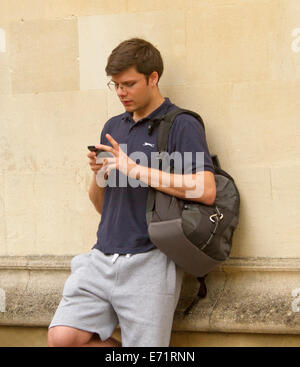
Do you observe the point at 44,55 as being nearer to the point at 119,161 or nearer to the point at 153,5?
the point at 153,5

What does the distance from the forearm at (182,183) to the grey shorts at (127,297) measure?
1.09 ft

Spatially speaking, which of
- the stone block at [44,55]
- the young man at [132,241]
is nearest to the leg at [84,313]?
the young man at [132,241]

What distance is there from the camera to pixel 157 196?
318 cm

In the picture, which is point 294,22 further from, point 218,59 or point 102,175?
point 102,175

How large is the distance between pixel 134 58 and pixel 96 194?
809 millimetres

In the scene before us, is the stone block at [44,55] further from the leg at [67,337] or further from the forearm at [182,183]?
the leg at [67,337]

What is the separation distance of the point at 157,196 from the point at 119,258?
1.19 feet

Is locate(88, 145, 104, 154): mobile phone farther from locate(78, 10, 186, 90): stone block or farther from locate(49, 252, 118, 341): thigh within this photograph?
locate(78, 10, 186, 90): stone block

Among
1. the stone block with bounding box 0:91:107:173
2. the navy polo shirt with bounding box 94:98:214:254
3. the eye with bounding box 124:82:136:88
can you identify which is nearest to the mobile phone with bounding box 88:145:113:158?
the navy polo shirt with bounding box 94:98:214:254

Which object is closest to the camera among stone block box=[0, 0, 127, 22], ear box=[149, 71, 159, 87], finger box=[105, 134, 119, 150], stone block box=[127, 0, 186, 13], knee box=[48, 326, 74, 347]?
finger box=[105, 134, 119, 150]

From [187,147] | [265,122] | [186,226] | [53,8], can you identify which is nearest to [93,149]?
[187,147]

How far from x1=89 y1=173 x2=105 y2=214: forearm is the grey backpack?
1.37 ft

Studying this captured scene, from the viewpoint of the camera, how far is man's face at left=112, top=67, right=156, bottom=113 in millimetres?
3214

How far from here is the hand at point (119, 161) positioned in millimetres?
3033
